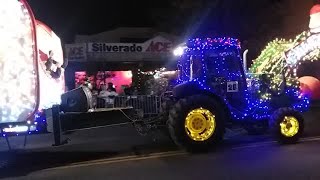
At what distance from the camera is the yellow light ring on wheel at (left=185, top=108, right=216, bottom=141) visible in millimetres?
11664

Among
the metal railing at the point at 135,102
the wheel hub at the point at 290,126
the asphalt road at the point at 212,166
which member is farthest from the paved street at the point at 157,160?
the metal railing at the point at 135,102

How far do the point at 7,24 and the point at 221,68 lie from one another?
4667mm

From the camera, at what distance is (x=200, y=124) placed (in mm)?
11852

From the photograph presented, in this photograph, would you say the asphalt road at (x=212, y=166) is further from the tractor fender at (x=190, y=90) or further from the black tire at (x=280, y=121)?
the tractor fender at (x=190, y=90)

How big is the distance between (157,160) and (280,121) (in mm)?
2999

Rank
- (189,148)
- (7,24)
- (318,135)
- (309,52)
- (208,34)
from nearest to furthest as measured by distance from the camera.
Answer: (7,24)
(189,148)
(318,135)
(309,52)
(208,34)

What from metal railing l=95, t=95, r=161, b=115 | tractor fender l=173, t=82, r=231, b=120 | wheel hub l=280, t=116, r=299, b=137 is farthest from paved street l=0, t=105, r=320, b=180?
metal railing l=95, t=95, r=161, b=115

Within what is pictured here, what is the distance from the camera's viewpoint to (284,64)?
13.8 meters

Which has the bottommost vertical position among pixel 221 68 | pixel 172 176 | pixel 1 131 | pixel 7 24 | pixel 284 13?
pixel 172 176

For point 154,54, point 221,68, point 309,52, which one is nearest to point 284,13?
point 154,54

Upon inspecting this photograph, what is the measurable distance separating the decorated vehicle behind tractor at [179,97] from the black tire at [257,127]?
28 millimetres

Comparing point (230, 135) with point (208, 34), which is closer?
point (230, 135)

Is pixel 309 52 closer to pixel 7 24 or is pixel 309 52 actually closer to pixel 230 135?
pixel 230 135

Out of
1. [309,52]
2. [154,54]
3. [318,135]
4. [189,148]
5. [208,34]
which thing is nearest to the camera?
[189,148]
